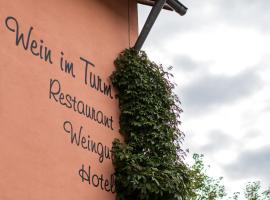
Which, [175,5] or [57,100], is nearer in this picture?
[57,100]

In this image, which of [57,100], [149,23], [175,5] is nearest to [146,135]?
[57,100]

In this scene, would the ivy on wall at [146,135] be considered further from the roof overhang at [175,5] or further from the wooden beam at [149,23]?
the roof overhang at [175,5]

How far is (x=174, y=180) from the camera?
7.45 meters

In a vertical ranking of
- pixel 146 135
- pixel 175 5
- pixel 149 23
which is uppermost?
pixel 175 5

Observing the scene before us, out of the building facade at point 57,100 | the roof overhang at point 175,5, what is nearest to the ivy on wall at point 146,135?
the building facade at point 57,100

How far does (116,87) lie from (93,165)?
1458 millimetres

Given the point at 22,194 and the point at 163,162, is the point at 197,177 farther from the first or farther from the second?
the point at 22,194

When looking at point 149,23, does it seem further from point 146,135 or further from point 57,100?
point 57,100

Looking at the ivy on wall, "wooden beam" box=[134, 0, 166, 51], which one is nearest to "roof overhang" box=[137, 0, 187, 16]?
"wooden beam" box=[134, 0, 166, 51]

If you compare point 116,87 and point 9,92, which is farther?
point 116,87

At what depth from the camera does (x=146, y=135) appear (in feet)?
25.6

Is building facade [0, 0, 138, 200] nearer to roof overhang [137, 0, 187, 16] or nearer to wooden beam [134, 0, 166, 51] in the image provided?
wooden beam [134, 0, 166, 51]

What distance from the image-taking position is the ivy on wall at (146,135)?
733 centimetres

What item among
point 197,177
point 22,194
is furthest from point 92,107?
point 197,177
